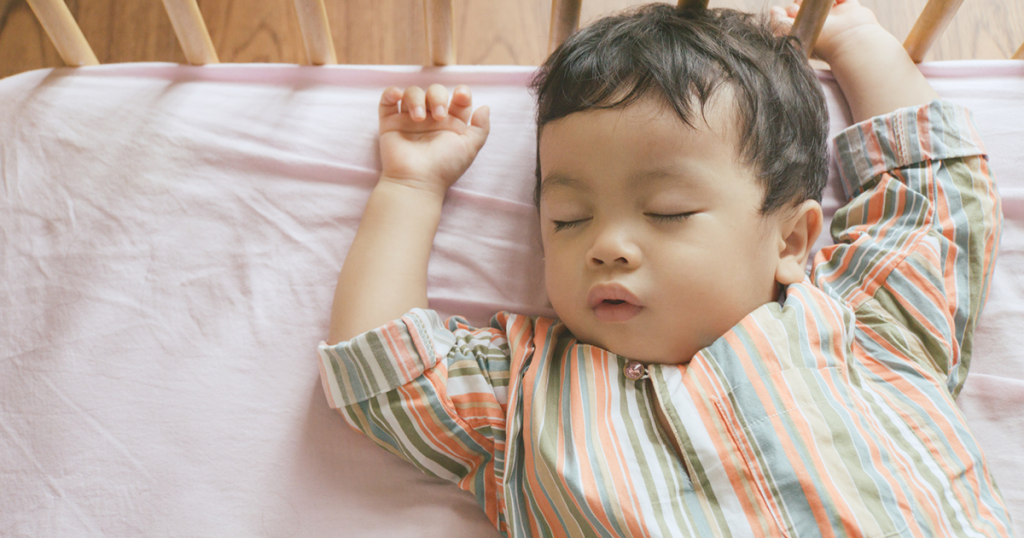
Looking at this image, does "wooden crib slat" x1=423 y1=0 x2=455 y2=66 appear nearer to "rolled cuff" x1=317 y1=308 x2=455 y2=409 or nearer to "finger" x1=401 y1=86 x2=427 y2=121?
"finger" x1=401 y1=86 x2=427 y2=121

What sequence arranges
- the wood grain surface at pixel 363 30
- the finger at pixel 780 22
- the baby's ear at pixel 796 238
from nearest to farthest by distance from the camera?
the baby's ear at pixel 796 238 → the finger at pixel 780 22 → the wood grain surface at pixel 363 30

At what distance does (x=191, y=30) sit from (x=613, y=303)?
695mm

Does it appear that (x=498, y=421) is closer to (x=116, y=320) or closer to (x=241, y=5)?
(x=116, y=320)

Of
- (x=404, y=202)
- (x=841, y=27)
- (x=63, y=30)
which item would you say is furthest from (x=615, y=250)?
(x=63, y=30)

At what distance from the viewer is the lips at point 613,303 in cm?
65

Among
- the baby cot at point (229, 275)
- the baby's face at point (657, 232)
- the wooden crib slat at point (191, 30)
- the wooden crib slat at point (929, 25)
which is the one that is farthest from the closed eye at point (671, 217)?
the wooden crib slat at point (191, 30)

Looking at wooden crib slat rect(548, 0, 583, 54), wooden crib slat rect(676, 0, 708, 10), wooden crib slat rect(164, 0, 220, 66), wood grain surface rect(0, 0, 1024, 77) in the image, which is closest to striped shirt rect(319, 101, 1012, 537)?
wooden crib slat rect(676, 0, 708, 10)

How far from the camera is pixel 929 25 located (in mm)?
889

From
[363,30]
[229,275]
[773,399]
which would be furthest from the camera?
[363,30]

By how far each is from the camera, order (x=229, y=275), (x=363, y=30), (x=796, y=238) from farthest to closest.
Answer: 1. (x=363, y=30)
2. (x=229, y=275)
3. (x=796, y=238)

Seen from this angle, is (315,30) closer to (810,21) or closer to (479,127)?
(479,127)

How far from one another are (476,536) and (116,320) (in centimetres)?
49

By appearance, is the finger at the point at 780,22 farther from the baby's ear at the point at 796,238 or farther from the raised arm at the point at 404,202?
the raised arm at the point at 404,202

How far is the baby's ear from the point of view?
2.38 feet
